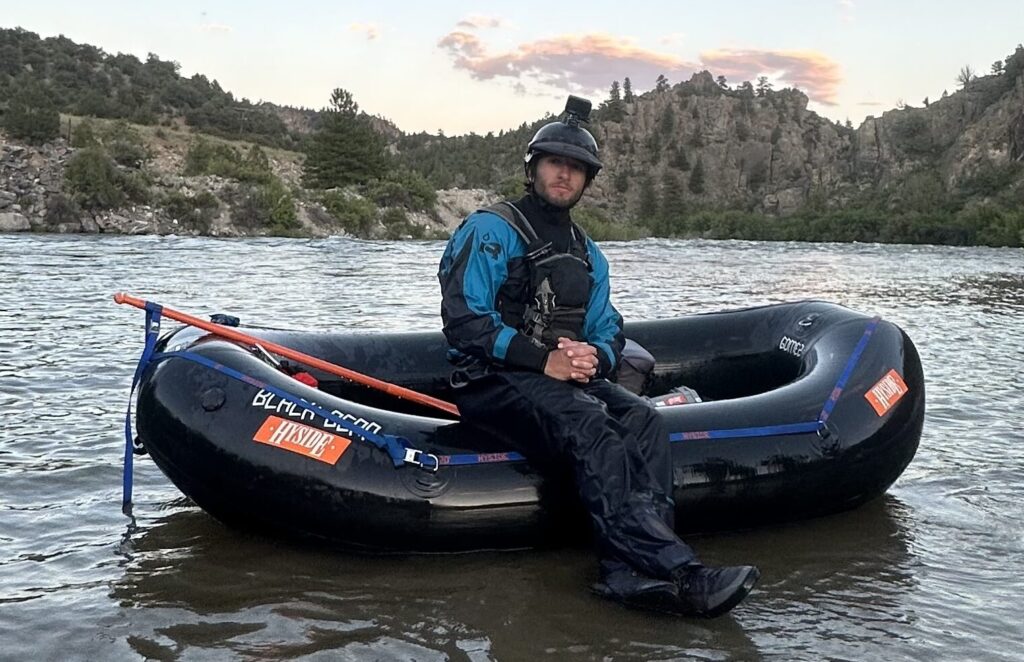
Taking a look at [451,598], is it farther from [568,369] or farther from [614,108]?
[614,108]

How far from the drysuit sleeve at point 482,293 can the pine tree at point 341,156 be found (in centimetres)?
3359

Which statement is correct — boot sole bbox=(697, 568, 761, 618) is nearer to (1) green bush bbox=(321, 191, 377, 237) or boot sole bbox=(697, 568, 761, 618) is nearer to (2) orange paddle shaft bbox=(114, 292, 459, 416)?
(2) orange paddle shaft bbox=(114, 292, 459, 416)

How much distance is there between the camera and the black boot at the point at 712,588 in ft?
9.27

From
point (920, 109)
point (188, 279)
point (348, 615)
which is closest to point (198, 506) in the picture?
point (348, 615)

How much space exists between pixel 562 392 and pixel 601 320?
535mm

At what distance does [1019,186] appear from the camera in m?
43.6

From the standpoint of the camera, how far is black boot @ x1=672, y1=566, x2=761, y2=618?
2.83 meters

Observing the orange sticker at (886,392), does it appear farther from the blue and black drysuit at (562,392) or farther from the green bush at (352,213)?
the green bush at (352,213)

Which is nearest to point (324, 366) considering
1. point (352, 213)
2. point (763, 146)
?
point (352, 213)

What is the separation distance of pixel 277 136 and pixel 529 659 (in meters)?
54.3

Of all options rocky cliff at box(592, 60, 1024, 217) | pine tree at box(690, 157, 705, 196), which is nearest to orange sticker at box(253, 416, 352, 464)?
rocky cliff at box(592, 60, 1024, 217)

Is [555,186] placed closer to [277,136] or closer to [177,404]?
[177,404]

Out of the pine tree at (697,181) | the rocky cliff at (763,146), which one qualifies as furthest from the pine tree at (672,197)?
the pine tree at (697,181)

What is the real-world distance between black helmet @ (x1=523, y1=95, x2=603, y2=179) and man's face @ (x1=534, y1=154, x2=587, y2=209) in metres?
0.04
